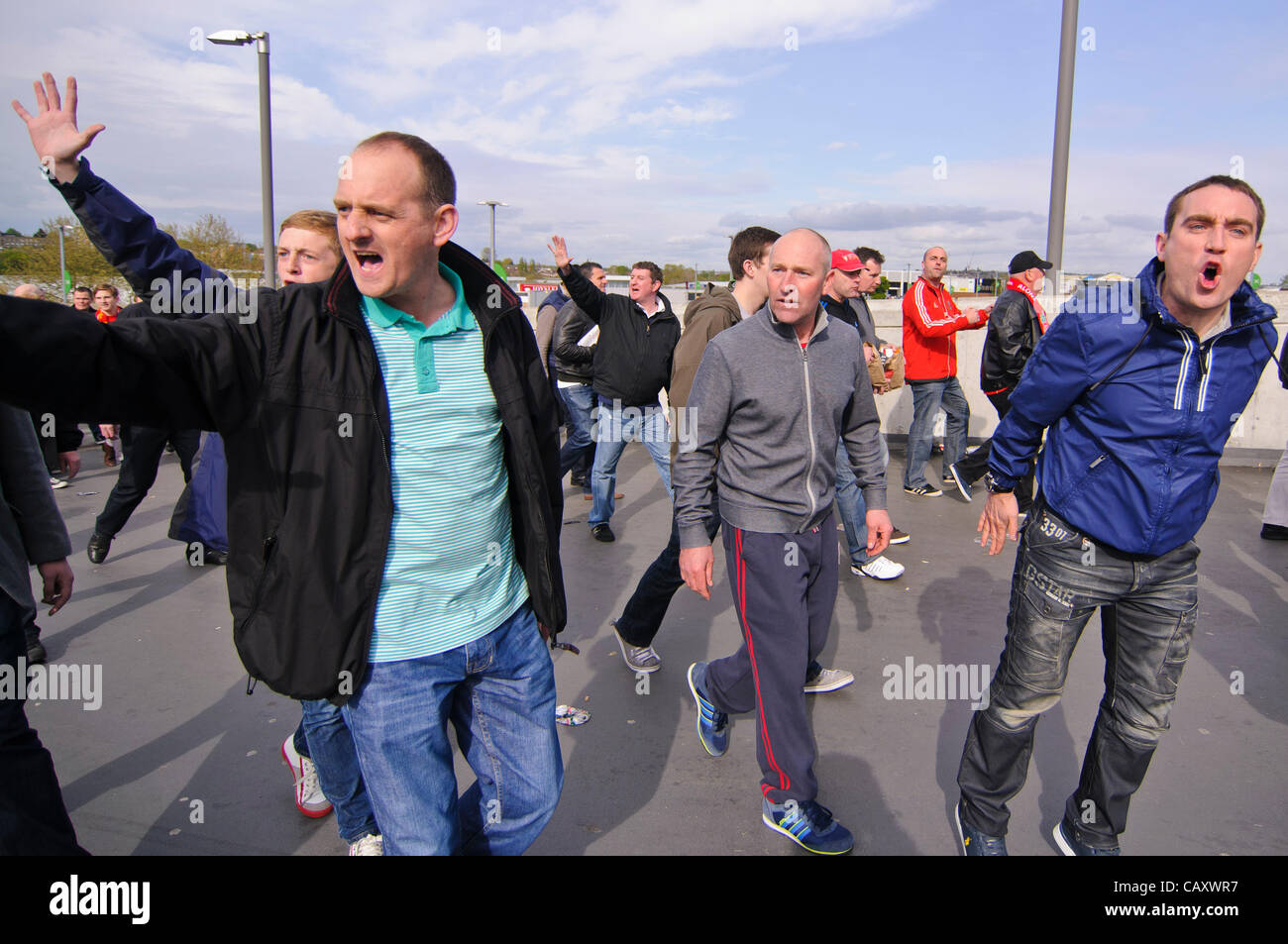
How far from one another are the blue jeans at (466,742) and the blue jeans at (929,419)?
6.55m

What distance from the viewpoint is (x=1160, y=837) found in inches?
118

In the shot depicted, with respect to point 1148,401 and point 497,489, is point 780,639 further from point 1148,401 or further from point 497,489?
point 1148,401

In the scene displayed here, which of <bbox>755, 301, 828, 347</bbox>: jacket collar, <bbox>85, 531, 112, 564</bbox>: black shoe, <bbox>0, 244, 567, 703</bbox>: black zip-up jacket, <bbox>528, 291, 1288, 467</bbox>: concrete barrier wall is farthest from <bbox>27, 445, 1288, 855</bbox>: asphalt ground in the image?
<bbox>528, 291, 1288, 467</bbox>: concrete barrier wall

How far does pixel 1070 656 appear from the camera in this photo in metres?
2.79

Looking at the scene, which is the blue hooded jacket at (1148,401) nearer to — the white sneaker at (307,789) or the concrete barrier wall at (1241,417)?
the white sneaker at (307,789)

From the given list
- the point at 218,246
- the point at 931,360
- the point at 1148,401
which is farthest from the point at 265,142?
the point at 218,246

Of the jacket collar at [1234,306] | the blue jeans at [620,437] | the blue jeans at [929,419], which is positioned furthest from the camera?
the blue jeans at [929,419]

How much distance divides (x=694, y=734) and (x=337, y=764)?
5.32 ft

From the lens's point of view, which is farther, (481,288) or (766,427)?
(766,427)

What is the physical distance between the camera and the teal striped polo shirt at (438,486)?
80.3 inches

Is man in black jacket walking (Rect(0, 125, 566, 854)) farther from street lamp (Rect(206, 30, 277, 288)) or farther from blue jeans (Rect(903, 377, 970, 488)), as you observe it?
street lamp (Rect(206, 30, 277, 288))

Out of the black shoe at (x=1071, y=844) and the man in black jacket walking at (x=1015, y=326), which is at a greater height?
the man in black jacket walking at (x=1015, y=326)

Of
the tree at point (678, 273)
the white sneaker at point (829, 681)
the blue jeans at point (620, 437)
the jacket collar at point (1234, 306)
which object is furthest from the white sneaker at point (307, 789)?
the tree at point (678, 273)

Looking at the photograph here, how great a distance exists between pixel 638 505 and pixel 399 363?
243 inches
